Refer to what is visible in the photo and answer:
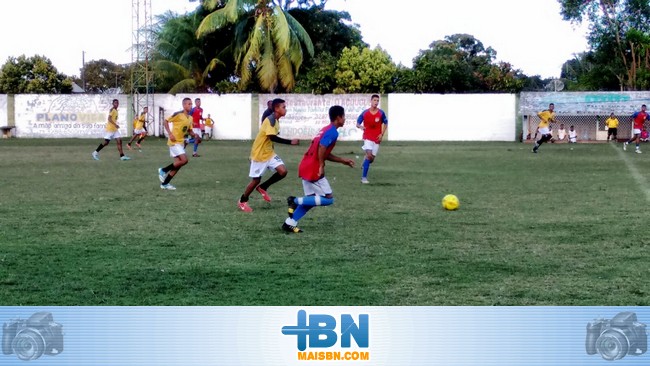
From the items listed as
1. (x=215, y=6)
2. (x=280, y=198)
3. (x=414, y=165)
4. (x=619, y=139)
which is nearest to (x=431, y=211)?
(x=280, y=198)

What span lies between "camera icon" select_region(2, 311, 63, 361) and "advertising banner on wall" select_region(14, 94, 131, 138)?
43.1 meters

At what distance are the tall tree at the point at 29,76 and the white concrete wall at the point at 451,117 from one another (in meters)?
28.5

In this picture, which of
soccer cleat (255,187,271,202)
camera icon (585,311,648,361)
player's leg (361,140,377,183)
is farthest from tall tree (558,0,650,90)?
camera icon (585,311,648,361)

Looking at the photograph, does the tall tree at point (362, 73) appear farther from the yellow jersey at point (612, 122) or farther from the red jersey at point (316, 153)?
the red jersey at point (316, 153)

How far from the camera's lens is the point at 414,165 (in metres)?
23.9

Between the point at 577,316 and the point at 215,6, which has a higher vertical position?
the point at 215,6

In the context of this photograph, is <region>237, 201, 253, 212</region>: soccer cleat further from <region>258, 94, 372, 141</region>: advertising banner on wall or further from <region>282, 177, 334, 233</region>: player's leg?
<region>258, 94, 372, 141</region>: advertising banner on wall

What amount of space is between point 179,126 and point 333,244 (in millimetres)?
7806

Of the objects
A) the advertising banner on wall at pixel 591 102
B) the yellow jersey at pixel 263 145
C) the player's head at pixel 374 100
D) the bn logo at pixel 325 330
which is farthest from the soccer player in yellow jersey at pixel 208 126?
the bn logo at pixel 325 330

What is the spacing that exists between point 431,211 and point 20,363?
928cm

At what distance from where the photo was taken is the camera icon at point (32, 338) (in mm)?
4176

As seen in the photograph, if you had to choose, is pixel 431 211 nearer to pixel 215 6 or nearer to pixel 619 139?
pixel 619 139

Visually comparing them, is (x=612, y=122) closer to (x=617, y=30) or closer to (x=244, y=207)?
(x=617, y=30)

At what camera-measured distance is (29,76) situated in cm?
6325
